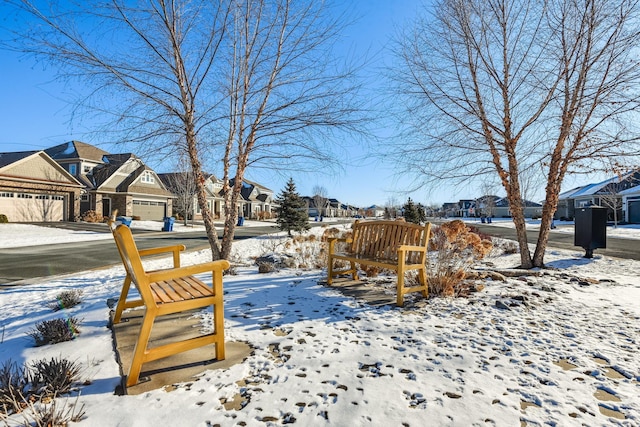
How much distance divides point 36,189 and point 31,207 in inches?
51.0

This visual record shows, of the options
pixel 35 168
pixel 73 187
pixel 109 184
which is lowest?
pixel 73 187

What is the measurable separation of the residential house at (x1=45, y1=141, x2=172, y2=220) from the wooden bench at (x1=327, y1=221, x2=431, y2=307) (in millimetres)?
25221

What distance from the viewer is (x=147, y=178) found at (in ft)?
95.5

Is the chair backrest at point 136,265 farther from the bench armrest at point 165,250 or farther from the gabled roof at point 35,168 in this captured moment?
the gabled roof at point 35,168

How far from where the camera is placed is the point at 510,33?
5.63m

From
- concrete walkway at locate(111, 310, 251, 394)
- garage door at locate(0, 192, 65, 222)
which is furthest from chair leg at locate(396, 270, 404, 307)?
garage door at locate(0, 192, 65, 222)

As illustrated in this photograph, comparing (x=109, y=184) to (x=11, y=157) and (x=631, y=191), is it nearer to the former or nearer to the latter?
(x=11, y=157)

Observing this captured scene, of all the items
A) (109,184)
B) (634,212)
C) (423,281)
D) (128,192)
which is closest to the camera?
(423,281)

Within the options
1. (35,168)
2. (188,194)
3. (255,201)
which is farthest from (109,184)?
(255,201)

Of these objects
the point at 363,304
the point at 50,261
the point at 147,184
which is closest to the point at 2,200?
the point at 147,184

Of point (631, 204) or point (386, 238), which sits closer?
point (386, 238)

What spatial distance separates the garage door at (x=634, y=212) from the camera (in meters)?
28.9

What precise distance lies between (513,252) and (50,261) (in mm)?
13007

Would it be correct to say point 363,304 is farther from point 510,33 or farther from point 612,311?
point 510,33
